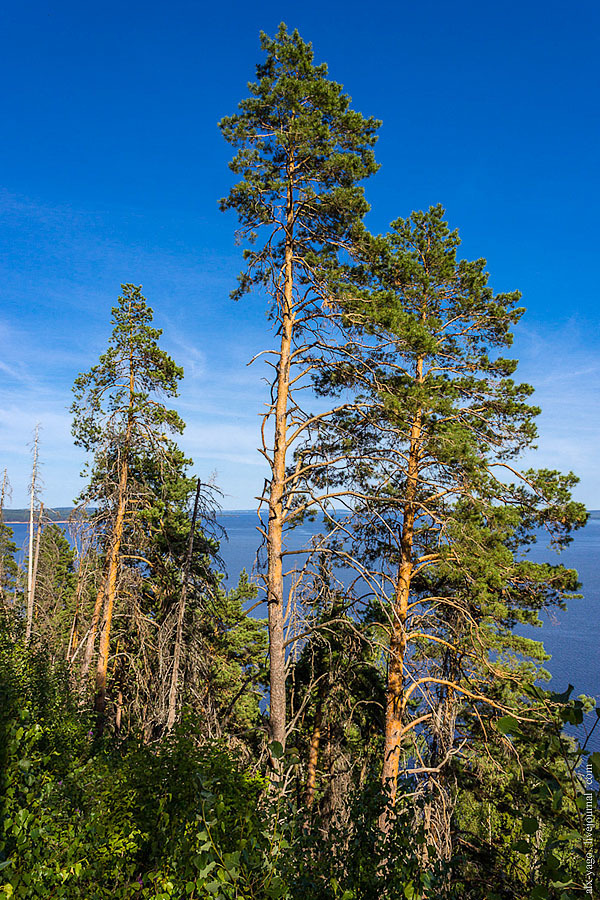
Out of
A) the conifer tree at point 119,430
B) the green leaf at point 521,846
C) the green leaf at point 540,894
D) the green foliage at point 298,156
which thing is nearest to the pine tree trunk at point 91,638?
the conifer tree at point 119,430

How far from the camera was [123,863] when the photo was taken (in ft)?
10.6

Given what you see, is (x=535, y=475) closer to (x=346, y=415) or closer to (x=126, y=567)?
(x=346, y=415)

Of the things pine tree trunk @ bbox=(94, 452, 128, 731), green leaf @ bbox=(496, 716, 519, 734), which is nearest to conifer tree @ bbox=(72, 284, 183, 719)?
pine tree trunk @ bbox=(94, 452, 128, 731)

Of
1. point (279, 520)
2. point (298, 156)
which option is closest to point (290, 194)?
point (298, 156)

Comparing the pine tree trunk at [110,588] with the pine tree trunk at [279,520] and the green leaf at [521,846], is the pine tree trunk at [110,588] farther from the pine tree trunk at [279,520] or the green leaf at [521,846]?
the green leaf at [521,846]

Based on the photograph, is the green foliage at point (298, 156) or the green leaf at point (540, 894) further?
the green foliage at point (298, 156)

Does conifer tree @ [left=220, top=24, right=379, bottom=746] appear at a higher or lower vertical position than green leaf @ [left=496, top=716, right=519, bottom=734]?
higher

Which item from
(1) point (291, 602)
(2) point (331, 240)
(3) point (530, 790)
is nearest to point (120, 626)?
(1) point (291, 602)

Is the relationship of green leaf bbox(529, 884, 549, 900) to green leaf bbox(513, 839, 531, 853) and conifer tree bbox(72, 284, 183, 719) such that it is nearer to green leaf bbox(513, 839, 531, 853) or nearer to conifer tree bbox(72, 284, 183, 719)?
green leaf bbox(513, 839, 531, 853)

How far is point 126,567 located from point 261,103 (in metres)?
9.50

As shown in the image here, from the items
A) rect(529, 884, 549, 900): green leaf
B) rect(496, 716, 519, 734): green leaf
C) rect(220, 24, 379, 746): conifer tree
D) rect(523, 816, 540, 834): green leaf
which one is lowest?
rect(529, 884, 549, 900): green leaf

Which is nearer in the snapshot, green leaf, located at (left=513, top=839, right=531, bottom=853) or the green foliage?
green leaf, located at (left=513, top=839, right=531, bottom=853)

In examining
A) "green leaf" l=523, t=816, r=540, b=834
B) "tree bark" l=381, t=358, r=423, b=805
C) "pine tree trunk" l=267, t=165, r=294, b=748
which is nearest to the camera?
"green leaf" l=523, t=816, r=540, b=834

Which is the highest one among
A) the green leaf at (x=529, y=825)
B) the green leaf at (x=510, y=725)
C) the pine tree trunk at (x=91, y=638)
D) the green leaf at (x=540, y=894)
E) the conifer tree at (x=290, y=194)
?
the conifer tree at (x=290, y=194)
